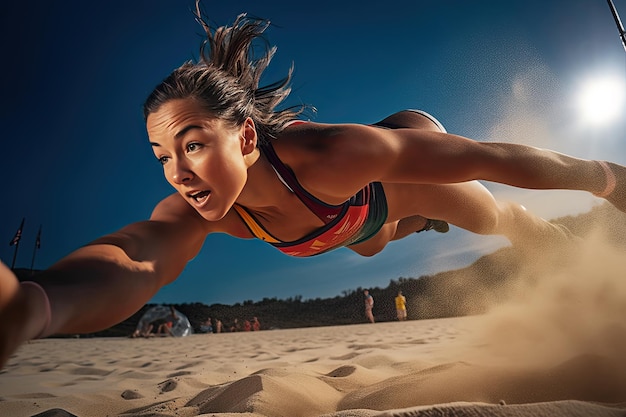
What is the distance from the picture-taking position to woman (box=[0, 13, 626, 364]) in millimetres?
1461

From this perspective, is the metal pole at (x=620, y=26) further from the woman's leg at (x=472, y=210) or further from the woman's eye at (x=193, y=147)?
the woman's eye at (x=193, y=147)

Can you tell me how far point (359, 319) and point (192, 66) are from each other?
12797mm

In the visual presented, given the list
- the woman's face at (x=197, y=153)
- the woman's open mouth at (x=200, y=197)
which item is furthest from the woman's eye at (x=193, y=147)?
the woman's open mouth at (x=200, y=197)

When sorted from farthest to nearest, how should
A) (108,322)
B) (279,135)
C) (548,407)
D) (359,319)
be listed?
(359,319) → (279,135) → (108,322) → (548,407)

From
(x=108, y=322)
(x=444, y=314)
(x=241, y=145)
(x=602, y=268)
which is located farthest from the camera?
(x=444, y=314)

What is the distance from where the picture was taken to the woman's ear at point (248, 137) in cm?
185

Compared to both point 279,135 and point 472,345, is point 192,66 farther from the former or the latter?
point 472,345

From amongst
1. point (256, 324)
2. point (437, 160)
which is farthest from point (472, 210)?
point (256, 324)

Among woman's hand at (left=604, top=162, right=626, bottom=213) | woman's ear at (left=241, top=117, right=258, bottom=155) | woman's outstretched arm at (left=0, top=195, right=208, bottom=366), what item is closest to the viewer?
woman's outstretched arm at (left=0, top=195, right=208, bottom=366)

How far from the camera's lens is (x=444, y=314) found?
10586 millimetres

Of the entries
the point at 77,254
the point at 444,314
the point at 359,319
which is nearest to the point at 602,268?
the point at 77,254

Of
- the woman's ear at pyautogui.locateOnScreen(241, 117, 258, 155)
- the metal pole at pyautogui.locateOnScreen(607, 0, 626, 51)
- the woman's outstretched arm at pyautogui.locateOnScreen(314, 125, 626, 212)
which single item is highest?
the metal pole at pyautogui.locateOnScreen(607, 0, 626, 51)

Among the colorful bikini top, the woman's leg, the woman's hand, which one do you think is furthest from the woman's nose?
the woman's hand

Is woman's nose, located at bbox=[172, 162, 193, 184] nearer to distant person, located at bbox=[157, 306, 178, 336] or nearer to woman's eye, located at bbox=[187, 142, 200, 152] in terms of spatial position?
woman's eye, located at bbox=[187, 142, 200, 152]
